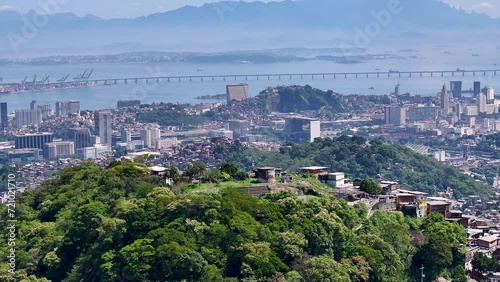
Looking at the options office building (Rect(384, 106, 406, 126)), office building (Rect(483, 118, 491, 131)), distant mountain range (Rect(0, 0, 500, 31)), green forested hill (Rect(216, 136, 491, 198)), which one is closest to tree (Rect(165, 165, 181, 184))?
green forested hill (Rect(216, 136, 491, 198))

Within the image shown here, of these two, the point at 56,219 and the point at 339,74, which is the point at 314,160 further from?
the point at 339,74

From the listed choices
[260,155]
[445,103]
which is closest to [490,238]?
[260,155]

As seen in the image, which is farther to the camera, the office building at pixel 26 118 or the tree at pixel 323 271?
the office building at pixel 26 118

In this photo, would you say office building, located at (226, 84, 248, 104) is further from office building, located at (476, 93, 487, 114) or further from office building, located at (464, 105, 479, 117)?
office building, located at (476, 93, 487, 114)

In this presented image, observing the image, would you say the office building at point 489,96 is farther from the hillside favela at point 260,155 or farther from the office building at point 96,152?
the office building at point 96,152

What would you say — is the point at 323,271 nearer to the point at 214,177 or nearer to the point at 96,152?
the point at 214,177

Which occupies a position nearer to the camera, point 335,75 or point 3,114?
point 3,114

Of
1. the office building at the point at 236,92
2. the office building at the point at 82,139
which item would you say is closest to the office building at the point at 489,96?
the office building at the point at 236,92
